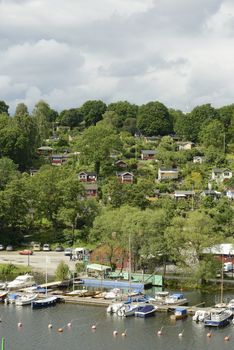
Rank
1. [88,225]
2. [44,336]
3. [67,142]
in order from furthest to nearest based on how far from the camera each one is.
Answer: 1. [67,142]
2. [88,225]
3. [44,336]

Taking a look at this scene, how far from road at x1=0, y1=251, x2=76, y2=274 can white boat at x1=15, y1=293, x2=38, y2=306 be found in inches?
415

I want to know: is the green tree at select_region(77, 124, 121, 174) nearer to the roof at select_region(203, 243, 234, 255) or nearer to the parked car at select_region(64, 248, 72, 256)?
the parked car at select_region(64, 248, 72, 256)

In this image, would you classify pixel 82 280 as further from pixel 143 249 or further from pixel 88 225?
pixel 88 225

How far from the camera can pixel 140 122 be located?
134 metres

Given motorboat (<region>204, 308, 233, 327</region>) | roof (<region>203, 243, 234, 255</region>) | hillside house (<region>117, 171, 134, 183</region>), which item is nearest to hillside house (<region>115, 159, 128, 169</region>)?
hillside house (<region>117, 171, 134, 183</region>)

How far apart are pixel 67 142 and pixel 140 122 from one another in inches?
672

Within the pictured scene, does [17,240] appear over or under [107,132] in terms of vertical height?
under

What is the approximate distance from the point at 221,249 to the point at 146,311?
13242mm

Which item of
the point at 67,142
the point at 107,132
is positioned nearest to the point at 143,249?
the point at 107,132

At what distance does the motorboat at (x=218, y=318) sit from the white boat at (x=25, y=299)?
1508 centimetres

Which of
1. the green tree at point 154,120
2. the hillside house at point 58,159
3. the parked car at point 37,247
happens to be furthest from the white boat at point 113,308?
the green tree at point 154,120

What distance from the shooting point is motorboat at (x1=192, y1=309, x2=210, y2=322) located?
4578cm

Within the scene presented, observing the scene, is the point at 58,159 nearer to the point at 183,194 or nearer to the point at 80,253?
the point at 183,194

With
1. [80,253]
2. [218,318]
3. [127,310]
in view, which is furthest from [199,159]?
[218,318]
